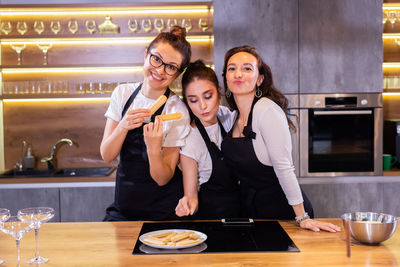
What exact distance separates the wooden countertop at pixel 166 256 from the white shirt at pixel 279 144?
7.4 inches

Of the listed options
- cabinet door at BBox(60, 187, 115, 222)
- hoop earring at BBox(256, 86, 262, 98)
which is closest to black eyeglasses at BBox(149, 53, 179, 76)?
hoop earring at BBox(256, 86, 262, 98)

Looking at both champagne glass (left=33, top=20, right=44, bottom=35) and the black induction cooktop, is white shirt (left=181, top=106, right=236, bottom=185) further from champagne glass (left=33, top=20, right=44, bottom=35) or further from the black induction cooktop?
champagne glass (left=33, top=20, right=44, bottom=35)

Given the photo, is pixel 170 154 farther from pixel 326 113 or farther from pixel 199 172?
pixel 326 113

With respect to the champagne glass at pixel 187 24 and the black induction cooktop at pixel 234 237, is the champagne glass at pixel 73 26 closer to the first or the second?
the champagne glass at pixel 187 24

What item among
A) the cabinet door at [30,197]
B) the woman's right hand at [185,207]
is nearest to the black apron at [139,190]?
the woman's right hand at [185,207]

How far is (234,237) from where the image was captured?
1863 millimetres

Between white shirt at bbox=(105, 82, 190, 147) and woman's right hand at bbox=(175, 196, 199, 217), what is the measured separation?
0.33m

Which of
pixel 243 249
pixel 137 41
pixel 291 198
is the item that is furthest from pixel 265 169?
pixel 137 41

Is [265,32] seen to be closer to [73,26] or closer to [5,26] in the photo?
[73,26]

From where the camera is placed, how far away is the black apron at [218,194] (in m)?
2.42

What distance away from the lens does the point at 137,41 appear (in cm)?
449

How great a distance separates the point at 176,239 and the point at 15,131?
3.31m

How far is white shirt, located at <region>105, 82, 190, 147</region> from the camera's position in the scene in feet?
7.77

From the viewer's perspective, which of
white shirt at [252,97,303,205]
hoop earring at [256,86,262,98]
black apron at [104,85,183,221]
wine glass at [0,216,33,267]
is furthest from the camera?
black apron at [104,85,183,221]
